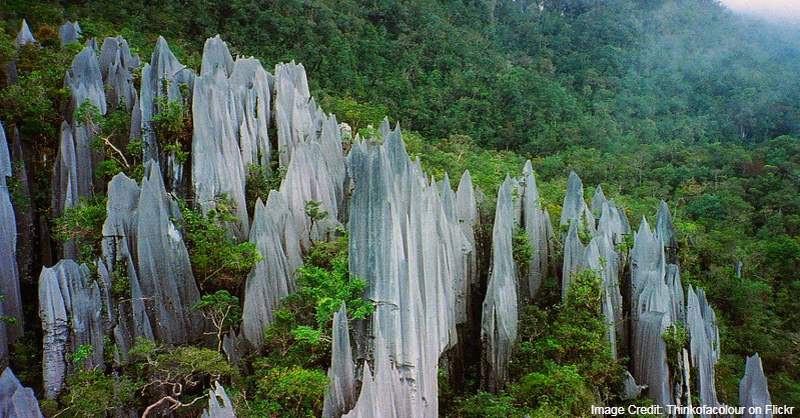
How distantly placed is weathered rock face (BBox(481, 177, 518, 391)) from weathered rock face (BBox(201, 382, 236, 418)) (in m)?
6.89

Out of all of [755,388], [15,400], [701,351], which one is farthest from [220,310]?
[755,388]

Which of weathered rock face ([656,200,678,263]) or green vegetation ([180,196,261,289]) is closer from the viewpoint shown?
green vegetation ([180,196,261,289])

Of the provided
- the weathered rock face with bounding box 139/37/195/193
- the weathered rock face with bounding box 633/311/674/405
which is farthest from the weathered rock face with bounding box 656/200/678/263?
the weathered rock face with bounding box 139/37/195/193

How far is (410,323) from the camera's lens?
420 inches

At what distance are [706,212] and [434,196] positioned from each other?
61.5ft

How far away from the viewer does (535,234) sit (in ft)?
53.3

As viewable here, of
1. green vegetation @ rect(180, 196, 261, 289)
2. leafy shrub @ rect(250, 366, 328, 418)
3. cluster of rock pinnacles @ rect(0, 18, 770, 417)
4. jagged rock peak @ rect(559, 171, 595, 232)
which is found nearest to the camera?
leafy shrub @ rect(250, 366, 328, 418)

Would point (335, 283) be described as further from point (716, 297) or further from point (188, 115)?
point (716, 297)

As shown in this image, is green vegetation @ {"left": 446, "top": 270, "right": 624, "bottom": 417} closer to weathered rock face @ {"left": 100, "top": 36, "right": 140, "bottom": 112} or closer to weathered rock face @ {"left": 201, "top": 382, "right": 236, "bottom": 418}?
weathered rock face @ {"left": 201, "top": 382, "right": 236, "bottom": 418}

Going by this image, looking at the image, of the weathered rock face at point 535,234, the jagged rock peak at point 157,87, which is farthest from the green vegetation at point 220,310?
the weathered rock face at point 535,234

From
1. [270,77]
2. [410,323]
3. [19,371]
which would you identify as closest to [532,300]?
[410,323]

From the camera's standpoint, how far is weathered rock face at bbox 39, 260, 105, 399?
10.9 m

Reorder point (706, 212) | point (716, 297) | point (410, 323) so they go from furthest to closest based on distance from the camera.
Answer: point (706, 212) < point (716, 297) < point (410, 323)

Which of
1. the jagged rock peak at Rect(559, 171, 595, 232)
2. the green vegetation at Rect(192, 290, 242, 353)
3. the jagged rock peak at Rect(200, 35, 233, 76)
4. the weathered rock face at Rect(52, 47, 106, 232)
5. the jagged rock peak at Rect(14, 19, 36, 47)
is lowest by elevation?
the green vegetation at Rect(192, 290, 242, 353)
